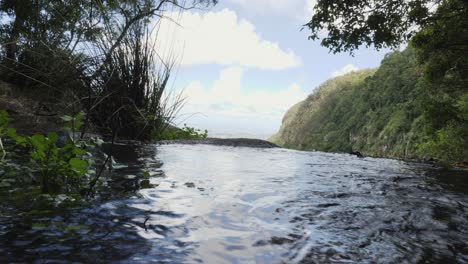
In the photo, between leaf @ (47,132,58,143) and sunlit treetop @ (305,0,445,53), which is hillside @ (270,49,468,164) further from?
leaf @ (47,132,58,143)

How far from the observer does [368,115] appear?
61812 mm

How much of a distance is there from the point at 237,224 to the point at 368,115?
64.6 meters

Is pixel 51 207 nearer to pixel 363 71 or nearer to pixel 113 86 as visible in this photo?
pixel 113 86

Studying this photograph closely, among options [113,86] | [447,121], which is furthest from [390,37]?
[113,86]

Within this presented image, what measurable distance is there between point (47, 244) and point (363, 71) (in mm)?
99638

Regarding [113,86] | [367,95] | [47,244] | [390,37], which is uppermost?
[367,95]

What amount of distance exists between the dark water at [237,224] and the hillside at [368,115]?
26.3 m

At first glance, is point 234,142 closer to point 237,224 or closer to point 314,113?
point 237,224

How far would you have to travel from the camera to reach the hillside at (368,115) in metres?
47.6

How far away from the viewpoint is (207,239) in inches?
54.1

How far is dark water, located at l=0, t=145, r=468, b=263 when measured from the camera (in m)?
1.22

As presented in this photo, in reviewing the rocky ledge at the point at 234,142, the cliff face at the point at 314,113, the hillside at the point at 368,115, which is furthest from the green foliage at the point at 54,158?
Result: the cliff face at the point at 314,113

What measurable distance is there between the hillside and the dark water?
2627 cm

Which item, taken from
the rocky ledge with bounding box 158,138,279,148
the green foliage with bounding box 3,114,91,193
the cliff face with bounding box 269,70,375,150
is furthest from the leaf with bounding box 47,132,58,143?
the cliff face with bounding box 269,70,375,150
